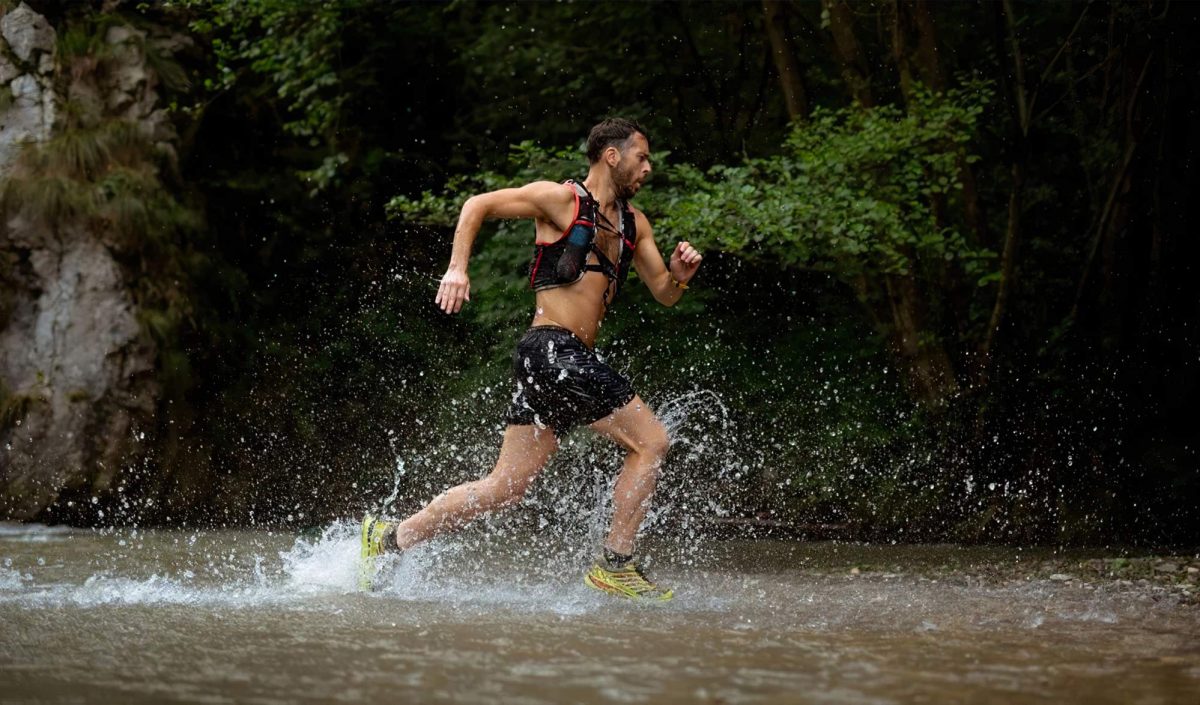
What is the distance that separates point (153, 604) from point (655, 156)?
222 inches

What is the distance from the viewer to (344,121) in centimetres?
1320

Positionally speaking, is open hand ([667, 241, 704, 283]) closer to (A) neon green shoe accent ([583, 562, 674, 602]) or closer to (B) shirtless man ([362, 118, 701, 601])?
(B) shirtless man ([362, 118, 701, 601])

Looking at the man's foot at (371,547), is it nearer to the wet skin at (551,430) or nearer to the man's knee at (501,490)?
the wet skin at (551,430)

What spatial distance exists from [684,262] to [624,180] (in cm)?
46

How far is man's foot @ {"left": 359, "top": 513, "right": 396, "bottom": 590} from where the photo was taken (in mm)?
5883

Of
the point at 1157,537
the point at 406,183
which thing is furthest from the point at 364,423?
the point at 1157,537

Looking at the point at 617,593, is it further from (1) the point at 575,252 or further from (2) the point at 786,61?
(2) the point at 786,61

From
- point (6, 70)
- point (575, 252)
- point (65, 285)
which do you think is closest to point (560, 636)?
point (575, 252)

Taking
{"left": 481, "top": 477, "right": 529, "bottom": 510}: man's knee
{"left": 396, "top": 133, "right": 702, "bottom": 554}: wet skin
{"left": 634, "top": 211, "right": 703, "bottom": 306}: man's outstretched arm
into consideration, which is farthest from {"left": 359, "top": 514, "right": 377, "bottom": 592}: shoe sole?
{"left": 634, "top": 211, "right": 703, "bottom": 306}: man's outstretched arm

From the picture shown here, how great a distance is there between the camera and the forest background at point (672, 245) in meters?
9.89

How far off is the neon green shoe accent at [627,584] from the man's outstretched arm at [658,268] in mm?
1320

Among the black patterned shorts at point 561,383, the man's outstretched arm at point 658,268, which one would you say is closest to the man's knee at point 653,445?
the black patterned shorts at point 561,383

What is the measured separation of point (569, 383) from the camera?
5750 mm

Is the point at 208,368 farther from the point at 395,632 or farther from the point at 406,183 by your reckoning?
the point at 395,632
